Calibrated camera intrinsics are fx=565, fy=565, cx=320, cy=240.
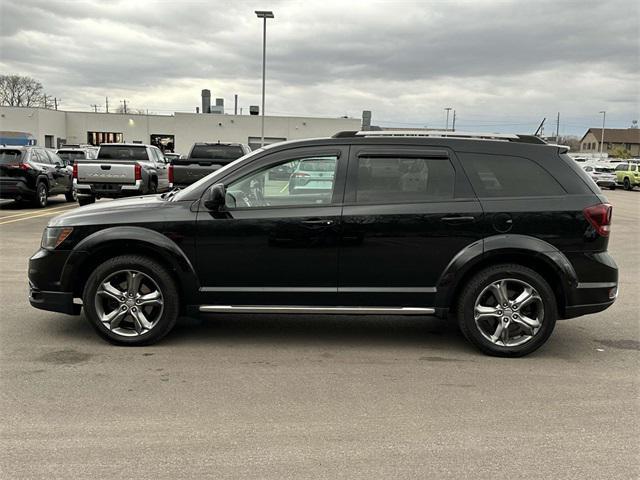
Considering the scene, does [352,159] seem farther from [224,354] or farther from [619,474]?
[619,474]

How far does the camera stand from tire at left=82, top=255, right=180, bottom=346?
475 centimetres

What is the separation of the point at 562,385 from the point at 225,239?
113 inches

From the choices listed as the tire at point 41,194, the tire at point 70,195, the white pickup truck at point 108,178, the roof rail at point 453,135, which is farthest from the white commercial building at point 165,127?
the roof rail at point 453,135

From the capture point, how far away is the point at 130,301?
15.8ft

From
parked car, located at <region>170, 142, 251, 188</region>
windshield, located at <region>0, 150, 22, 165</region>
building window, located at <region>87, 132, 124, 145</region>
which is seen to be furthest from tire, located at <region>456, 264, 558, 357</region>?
building window, located at <region>87, 132, 124, 145</region>

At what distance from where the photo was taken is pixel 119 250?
190 inches

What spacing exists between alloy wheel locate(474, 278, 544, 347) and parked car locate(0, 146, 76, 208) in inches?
570

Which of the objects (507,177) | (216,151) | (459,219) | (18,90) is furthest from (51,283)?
(18,90)

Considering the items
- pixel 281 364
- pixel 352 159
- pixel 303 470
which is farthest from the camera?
pixel 352 159

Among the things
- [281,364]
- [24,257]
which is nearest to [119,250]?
[281,364]

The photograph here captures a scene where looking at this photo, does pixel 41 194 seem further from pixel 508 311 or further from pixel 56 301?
pixel 508 311

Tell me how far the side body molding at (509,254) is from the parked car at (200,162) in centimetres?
943

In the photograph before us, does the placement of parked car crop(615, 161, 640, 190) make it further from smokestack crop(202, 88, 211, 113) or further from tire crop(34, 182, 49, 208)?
smokestack crop(202, 88, 211, 113)

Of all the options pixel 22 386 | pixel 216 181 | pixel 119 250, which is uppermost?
pixel 216 181
